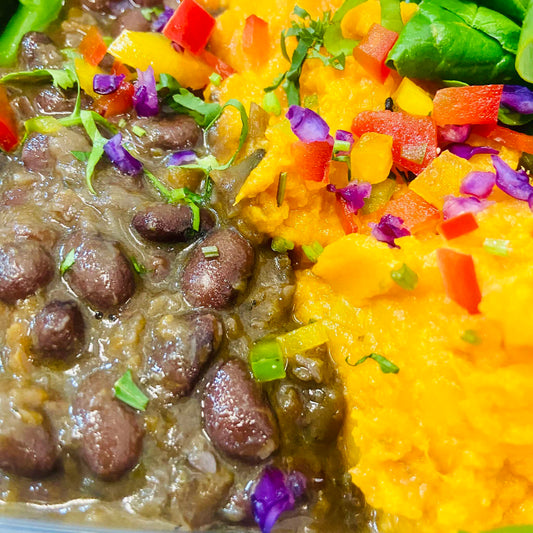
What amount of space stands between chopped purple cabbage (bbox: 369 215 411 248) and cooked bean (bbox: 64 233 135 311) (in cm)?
94

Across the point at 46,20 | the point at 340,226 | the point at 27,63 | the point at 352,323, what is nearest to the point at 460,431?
the point at 352,323

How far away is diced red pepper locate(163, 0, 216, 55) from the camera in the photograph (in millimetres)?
2754

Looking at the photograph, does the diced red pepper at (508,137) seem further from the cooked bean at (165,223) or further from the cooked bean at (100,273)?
the cooked bean at (100,273)

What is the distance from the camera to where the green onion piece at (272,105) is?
2568mm

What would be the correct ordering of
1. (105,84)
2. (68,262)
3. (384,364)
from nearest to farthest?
1. (384,364)
2. (68,262)
3. (105,84)

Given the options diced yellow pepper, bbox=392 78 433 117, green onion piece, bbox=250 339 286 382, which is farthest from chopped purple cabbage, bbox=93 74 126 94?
green onion piece, bbox=250 339 286 382

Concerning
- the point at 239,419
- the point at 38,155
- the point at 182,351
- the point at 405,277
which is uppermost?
the point at 38,155

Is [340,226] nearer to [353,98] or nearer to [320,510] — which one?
[353,98]

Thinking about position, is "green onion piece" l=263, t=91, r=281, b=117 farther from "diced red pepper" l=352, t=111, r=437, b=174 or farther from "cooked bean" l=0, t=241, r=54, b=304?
"cooked bean" l=0, t=241, r=54, b=304

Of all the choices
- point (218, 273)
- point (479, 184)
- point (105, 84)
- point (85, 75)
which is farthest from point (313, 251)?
point (85, 75)

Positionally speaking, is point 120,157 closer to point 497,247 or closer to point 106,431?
point 106,431

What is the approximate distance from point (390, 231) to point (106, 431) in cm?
124

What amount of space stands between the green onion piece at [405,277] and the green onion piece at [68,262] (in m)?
1.16

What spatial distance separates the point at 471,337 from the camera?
6.37 feet
